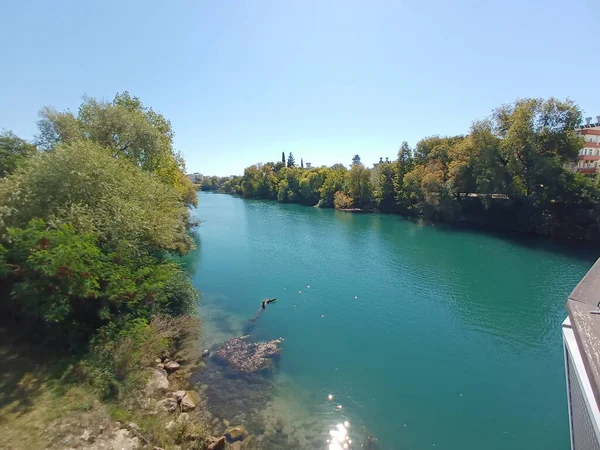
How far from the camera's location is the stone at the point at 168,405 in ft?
32.7

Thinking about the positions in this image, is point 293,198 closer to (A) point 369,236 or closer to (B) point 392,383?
(A) point 369,236

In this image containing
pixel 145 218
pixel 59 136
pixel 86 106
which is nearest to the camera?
pixel 145 218

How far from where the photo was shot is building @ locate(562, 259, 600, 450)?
4.29 m

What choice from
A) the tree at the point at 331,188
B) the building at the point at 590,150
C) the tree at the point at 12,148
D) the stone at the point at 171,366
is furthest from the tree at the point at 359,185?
the stone at the point at 171,366

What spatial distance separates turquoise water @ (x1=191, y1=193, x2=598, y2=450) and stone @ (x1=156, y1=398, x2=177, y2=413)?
134 inches

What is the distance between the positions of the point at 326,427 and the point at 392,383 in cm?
367

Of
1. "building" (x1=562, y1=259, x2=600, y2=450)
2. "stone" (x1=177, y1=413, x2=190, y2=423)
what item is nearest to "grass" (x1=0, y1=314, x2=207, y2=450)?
"stone" (x1=177, y1=413, x2=190, y2=423)

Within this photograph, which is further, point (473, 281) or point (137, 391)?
point (473, 281)

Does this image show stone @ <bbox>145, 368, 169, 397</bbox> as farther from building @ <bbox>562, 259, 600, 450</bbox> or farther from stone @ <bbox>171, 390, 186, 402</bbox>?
building @ <bbox>562, 259, 600, 450</bbox>

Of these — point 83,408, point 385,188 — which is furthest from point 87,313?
point 385,188

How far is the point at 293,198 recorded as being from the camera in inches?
3413

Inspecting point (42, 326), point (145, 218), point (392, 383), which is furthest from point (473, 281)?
point (42, 326)

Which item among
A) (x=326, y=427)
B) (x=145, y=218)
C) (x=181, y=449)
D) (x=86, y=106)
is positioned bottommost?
(x=326, y=427)

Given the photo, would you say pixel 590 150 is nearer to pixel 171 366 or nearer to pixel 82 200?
pixel 171 366
